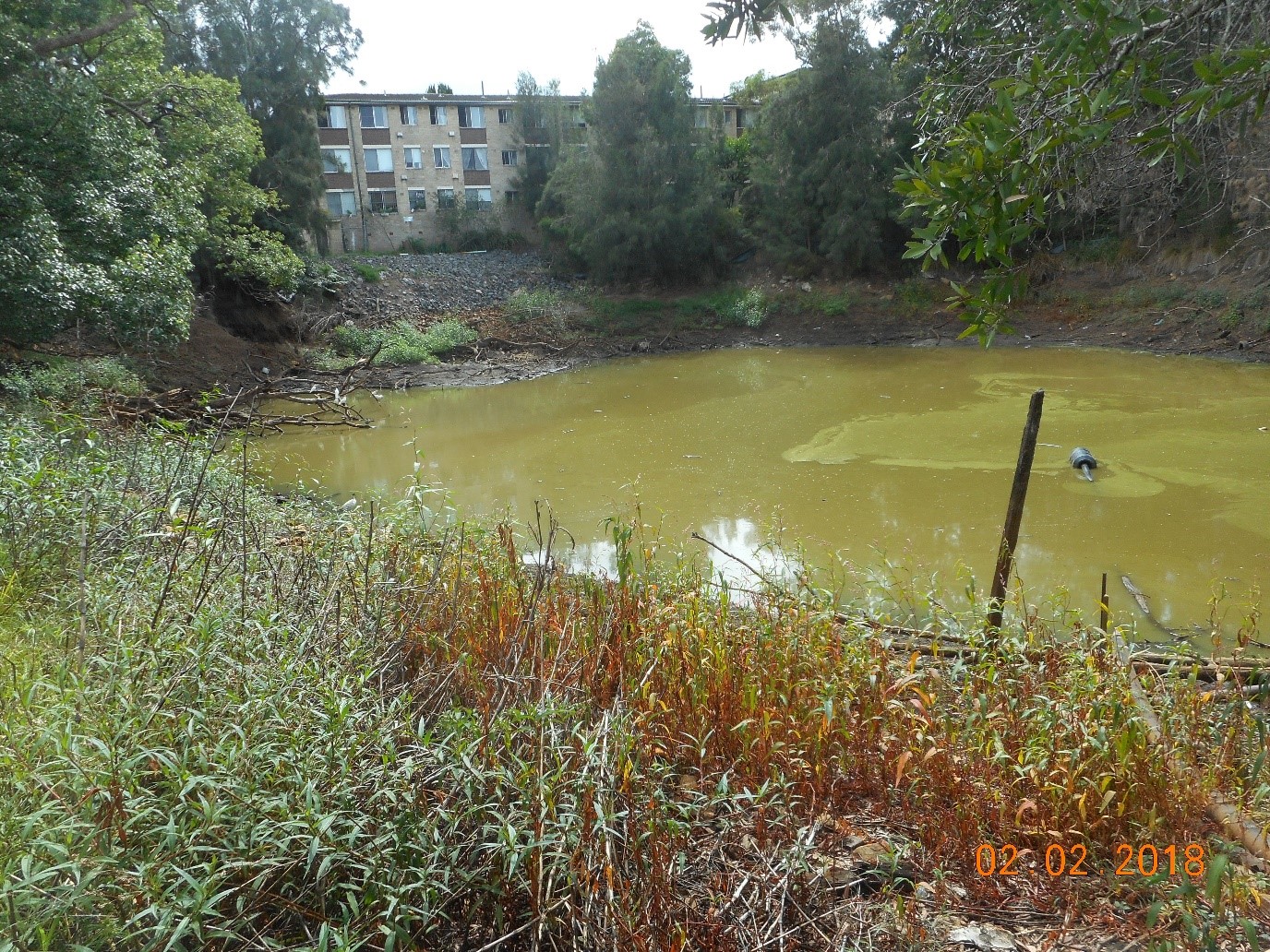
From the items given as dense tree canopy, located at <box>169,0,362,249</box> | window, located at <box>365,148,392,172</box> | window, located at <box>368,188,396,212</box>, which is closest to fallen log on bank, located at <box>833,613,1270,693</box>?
dense tree canopy, located at <box>169,0,362,249</box>

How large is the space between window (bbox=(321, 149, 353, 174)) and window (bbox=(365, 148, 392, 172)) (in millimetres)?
479

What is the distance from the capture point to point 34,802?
1777mm

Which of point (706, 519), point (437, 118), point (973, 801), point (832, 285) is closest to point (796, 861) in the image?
point (973, 801)

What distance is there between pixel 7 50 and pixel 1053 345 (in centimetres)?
1523

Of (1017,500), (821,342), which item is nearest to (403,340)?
(821,342)

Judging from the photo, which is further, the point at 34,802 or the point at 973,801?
the point at 973,801

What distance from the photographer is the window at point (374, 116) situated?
25.7 m

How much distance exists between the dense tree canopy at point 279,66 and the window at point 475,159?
8283mm

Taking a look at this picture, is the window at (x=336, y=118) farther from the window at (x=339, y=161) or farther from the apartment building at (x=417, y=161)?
the window at (x=339, y=161)

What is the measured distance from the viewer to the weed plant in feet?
5.87

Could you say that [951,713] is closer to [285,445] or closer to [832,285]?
[285,445]

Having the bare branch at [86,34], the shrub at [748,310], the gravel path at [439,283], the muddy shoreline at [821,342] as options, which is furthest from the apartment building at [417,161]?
the bare branch at [86,34]

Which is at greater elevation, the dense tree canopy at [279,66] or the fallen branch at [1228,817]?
the dense tree canopy at [279,66]

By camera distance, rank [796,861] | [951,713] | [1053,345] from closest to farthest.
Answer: [796,861] → [951,713] → [1053,345]
